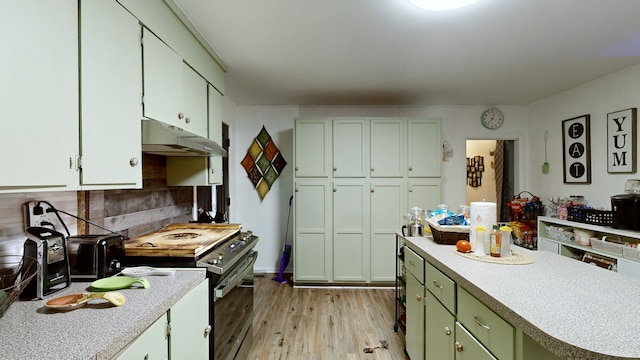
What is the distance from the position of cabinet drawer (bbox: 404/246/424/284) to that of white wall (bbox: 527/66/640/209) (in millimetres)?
2432

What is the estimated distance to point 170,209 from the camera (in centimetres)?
240

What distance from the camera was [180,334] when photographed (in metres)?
1.25

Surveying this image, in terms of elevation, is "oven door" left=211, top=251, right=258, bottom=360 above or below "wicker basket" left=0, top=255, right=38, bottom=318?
below

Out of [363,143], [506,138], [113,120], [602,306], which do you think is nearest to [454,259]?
[602,306]

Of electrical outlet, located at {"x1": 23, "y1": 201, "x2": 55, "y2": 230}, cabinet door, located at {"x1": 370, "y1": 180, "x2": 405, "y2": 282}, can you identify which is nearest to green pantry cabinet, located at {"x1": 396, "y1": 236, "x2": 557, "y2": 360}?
cabinet door, located at {"x1": 370, "y1": 180, "x2": 405, "y2": 282}

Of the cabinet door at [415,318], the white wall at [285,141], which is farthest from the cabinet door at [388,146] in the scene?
the cabinet door at [415,318]

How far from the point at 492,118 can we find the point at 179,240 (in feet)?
13.9

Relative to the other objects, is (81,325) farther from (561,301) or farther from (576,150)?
(576,150)

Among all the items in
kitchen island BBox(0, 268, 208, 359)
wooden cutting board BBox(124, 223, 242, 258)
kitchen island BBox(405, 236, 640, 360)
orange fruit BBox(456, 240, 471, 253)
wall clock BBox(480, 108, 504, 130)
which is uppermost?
wall clock BBox(480, 108, 504, 130)

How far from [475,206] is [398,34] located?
53.1 inches

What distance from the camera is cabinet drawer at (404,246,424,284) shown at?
1881 mm

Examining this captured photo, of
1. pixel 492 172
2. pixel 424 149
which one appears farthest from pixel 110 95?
pixel 492 172

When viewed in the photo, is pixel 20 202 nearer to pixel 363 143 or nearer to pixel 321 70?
pixel 321 70

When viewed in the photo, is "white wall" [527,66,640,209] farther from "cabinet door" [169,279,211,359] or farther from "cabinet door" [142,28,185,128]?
"cabinet door" [142,28,185,128]
